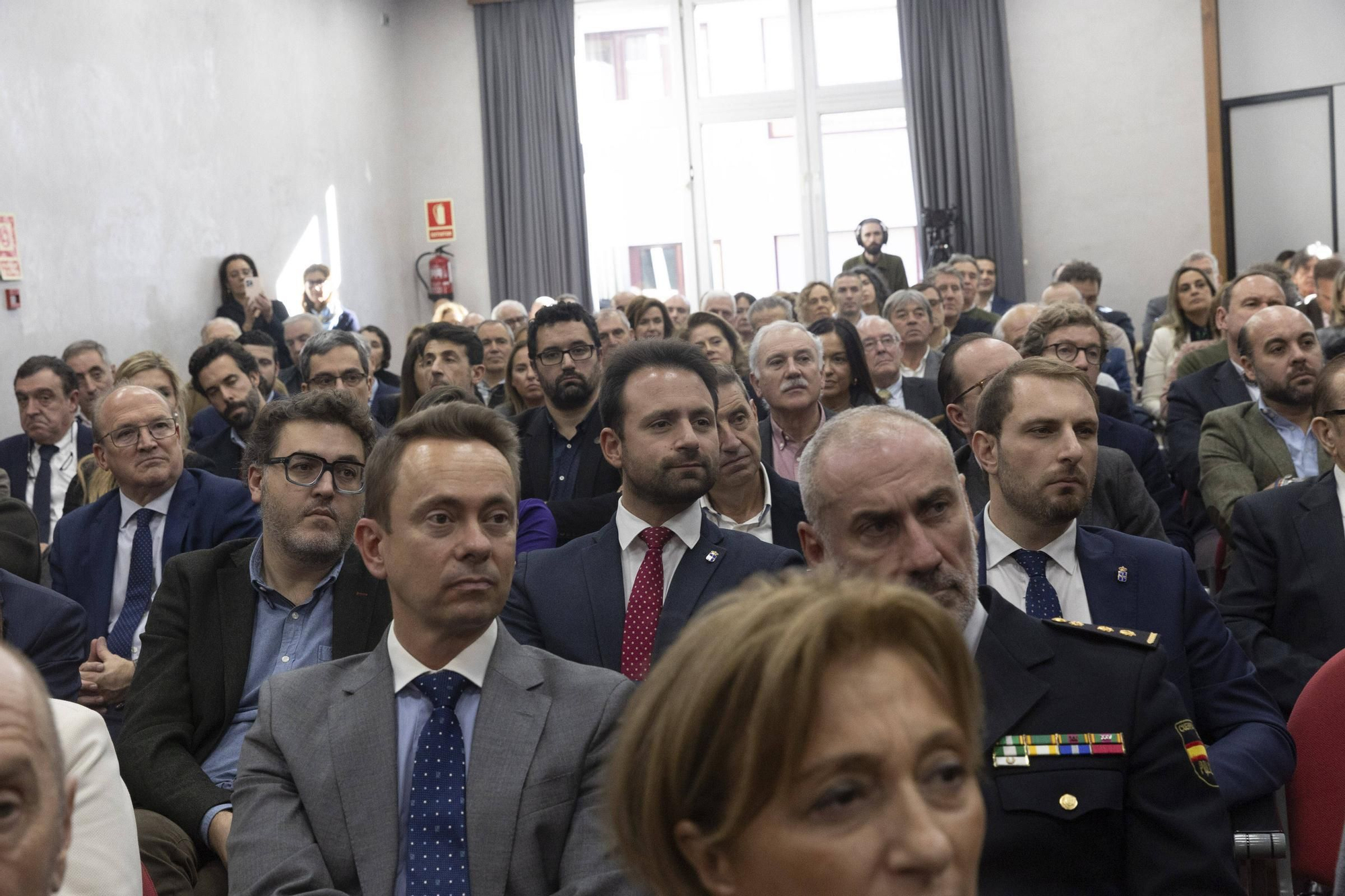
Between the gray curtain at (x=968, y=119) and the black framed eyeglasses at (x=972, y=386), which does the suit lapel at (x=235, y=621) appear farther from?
the gray curtain at (x=968, y=119)

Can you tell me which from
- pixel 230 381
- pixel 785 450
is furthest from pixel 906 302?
pixel 230 381

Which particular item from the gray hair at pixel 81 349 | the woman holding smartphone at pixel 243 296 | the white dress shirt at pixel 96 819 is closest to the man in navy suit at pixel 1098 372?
the white dress shirt at pixel 96 819

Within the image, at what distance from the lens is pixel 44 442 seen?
528 centimetres

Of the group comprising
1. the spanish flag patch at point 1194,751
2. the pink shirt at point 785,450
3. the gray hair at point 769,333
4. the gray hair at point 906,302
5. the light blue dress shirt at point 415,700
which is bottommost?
the spanish flag patch at point 1194,751

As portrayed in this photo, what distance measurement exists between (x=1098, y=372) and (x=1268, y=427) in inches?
21.3

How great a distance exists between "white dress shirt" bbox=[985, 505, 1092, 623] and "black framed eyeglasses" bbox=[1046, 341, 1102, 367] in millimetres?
1678

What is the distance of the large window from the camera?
1107 cm

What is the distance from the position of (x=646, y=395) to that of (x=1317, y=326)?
186 inches

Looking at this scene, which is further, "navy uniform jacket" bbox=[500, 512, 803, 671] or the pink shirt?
the pink shirt

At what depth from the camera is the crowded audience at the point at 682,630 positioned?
979mm

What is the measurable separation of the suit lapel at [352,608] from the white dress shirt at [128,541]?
0.96 m

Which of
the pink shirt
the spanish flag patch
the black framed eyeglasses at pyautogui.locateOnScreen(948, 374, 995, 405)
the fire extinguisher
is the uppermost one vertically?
the fire extinguisher

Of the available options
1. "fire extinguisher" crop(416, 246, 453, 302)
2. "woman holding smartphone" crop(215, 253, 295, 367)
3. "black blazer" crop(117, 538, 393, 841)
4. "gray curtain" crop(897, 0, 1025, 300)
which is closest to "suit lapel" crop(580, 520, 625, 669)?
"black blazer" crop(117, 538, 393, 841)

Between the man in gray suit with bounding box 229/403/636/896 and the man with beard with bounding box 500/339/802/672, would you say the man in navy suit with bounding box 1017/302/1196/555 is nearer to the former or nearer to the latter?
the man with beard with bounding box 500/339/802/672
